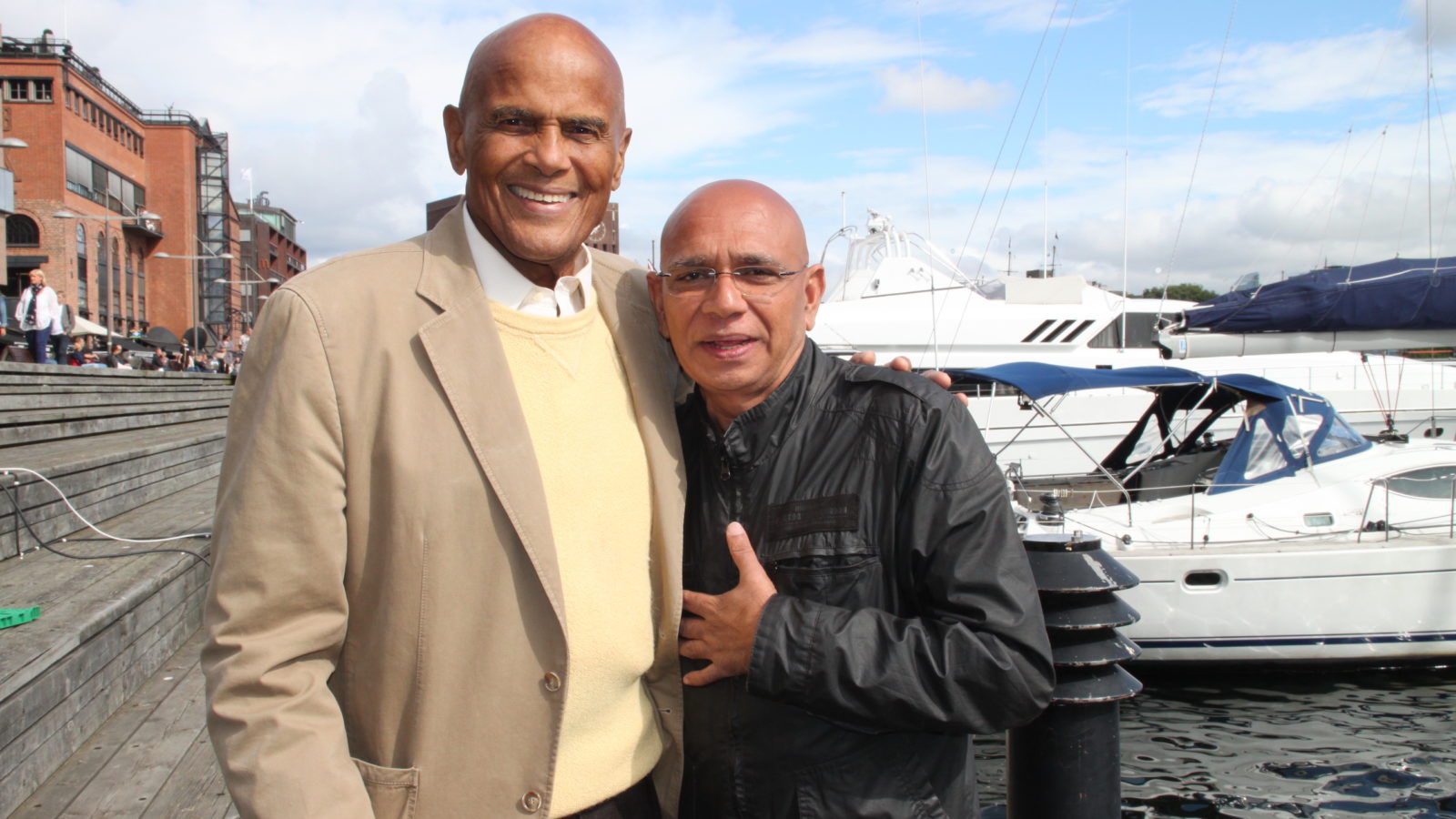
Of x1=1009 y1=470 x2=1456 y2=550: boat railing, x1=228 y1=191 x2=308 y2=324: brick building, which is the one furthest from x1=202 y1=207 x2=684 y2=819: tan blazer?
x1=228 y1=191 x2=308 y2=324: brick building

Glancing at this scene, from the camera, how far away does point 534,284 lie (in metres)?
1.95

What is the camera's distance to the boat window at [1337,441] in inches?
404

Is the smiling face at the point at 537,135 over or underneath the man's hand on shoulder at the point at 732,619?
over

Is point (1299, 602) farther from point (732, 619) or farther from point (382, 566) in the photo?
point (382, 566)

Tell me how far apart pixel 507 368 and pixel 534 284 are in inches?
11.1

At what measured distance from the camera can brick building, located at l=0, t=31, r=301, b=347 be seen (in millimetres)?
39688

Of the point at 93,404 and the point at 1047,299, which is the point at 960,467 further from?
the point at 1047,299

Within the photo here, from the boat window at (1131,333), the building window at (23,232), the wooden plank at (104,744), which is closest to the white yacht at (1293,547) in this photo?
the wooden plank at (104,744)

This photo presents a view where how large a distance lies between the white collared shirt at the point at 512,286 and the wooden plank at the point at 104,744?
2.39m

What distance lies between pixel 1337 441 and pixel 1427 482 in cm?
90

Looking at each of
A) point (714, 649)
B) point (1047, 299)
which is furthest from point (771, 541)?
point (1047, 299)

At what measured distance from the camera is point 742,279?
2.00 m

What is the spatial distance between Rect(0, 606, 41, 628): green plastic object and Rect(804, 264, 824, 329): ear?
3191 mm

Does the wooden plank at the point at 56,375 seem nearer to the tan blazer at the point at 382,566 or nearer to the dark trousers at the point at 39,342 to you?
the dark trousers at the point at 39,342
